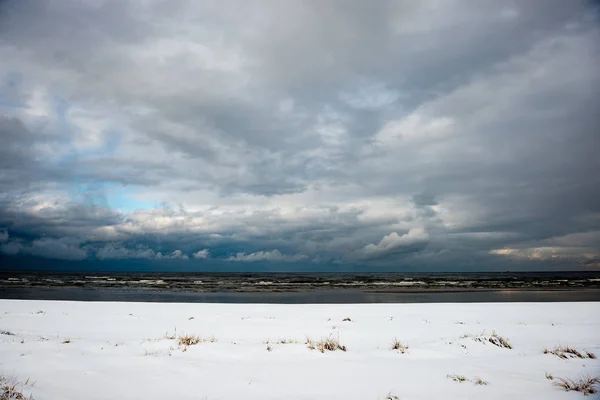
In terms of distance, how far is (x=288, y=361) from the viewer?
7.26 metres

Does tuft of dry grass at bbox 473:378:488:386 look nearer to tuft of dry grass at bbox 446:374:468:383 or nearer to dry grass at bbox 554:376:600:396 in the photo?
tuft of dry grass at bbox 446:374:468:383

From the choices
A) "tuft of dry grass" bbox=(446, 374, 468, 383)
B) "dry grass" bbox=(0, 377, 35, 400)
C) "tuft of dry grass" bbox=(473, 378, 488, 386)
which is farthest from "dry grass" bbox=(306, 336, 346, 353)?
"dry grass" bbox=(0, 377, 35, 400)

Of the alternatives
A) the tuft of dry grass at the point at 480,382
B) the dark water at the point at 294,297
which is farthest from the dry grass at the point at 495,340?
the dark water at the point at 294,297

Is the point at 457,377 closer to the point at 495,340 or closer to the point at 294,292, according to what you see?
the point at 495,340

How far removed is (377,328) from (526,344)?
14.0 ft

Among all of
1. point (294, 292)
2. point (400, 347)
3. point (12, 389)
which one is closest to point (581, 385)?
point (400, 347)

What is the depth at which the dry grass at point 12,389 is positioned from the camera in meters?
4.87

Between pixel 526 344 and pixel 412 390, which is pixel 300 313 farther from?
pixel 412 390

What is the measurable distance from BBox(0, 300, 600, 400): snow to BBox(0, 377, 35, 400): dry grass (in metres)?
0.16

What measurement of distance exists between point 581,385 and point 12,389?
8.97m

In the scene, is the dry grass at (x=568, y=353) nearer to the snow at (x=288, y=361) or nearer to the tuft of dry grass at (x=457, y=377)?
the snow at (x=288, y=361)

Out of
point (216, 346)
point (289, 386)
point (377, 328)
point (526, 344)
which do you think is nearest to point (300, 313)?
point (377, 328)

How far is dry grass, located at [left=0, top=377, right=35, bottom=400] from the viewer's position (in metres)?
4.87

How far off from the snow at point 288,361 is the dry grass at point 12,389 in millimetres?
156
